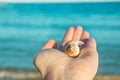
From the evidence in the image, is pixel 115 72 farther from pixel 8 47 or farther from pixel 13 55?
pixel 8 47

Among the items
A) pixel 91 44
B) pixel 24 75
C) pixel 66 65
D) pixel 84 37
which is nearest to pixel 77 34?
pixel 84 37

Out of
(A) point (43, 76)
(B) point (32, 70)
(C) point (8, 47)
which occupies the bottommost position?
(C) point (8, 47)

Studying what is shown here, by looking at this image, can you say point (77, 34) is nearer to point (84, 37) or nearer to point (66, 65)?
point (84, 37)

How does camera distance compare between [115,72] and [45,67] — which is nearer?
[45,67]

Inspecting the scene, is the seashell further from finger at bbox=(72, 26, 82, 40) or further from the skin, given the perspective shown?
finger at bbox=(72, 26, 82, 40)

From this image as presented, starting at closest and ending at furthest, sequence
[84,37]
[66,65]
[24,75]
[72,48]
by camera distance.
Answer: [66,65], [72,48], [84,37], [24,75]

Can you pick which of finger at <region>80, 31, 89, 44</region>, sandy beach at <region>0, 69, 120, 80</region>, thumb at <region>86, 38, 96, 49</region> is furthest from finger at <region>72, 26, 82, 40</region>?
sandy beach at <region>0, 69, 120, 80</region>

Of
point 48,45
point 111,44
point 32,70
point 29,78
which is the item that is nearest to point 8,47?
point 111,44

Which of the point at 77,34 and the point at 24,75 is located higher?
the point at 77,34
